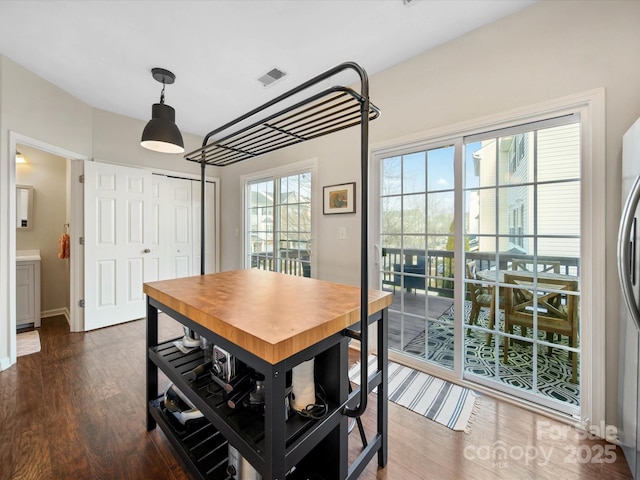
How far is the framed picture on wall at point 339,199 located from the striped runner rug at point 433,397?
1467mm

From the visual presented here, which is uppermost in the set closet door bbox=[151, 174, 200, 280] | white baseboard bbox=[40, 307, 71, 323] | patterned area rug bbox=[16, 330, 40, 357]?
closet door bbox=[151, 174, 200, 280]

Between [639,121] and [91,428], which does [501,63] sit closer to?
[639,121]

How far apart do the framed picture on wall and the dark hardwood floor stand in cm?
169

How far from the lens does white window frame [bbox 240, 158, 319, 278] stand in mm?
2941

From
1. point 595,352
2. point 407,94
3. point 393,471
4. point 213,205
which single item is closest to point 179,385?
point 393,471

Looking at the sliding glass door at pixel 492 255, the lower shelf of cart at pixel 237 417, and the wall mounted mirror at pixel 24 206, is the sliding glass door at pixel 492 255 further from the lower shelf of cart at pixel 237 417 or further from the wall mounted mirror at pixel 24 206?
the wall mounted mirror at pixel 24 206

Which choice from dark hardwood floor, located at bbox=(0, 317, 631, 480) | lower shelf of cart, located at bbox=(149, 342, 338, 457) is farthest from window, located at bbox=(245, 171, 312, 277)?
lower shelf of cart, located at bbox=(149, 342, 338, 457)

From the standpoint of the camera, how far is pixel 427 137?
83.6 inches

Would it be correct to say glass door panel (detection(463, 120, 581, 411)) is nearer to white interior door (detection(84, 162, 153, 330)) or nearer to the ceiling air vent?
the ceiling air vent

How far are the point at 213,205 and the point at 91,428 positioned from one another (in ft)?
10.8

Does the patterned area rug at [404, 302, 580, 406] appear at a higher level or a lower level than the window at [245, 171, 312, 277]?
lower

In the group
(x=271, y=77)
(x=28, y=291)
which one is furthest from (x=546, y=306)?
(x=28, y=291)

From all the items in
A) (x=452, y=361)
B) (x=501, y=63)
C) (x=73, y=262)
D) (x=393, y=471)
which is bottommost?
(x=393, y=471)

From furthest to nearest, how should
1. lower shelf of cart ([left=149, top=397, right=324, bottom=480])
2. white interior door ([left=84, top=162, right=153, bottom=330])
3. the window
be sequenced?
the window → white interior door ([left=84, top=162, right=153, bottom=330]) → lower shelf of cart ([left=149, top=397, right=324, bottom=480])
